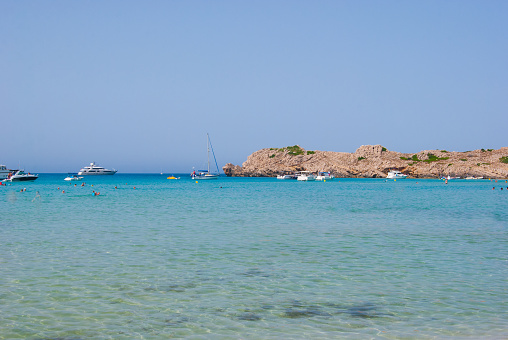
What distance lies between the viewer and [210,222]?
3328 cm

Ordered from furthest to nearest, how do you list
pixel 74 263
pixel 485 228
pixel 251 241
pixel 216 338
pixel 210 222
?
1. pixel 210 222
2. pixel 485 228
3. pixel 251 241
4. pixel 74 263
5. pixel 216 338

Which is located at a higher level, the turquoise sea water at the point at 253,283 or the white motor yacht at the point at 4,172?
the white motor yacht at the point at 4,172

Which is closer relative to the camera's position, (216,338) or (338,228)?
(216,338)

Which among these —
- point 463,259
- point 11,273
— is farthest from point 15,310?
point 463,259

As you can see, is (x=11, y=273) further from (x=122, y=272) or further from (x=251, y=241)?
(x=251, y=241)

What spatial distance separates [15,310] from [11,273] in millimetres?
4596

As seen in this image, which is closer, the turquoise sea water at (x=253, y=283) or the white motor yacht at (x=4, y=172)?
the turquoise sea water at (x=253, y=283)

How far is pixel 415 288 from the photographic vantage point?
14562 millimetres

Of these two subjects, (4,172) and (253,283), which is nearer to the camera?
(253,283)

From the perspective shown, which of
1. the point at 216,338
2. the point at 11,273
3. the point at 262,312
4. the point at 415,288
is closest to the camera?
the point at 216,338

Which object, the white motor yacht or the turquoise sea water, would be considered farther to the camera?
the white motor yacht

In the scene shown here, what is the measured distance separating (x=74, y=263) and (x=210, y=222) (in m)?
15.5

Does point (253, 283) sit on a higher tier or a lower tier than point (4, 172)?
lower

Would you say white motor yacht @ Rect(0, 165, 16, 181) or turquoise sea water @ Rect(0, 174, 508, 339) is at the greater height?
white motor yacht @ Rect(0, 165, 16, 181)
